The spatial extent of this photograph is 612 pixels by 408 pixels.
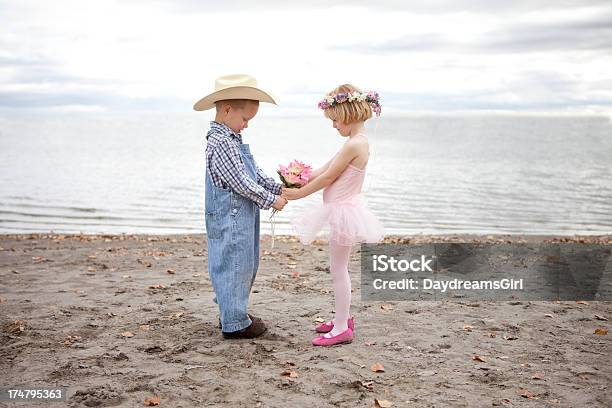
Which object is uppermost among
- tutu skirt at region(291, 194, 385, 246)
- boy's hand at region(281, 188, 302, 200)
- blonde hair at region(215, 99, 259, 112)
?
blonde hair at region(215, 99, 259, 112)

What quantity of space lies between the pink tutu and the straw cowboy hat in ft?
3.35

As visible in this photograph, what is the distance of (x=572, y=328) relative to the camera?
660cm

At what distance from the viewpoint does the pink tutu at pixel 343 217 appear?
5707mm

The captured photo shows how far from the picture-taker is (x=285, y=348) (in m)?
5.93

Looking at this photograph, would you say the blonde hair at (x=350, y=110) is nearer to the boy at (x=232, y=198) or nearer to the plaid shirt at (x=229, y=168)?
the boy at (x=232, y=198)

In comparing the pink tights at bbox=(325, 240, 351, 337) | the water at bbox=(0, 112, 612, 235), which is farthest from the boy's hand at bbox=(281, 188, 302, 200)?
the water at bbox=(0, 112, 612, 235)

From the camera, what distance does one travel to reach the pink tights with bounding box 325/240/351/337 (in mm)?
5926

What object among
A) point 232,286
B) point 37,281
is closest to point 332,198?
point 232,286

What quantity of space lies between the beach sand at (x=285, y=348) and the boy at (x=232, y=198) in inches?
17.9

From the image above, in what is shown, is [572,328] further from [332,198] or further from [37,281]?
[37,281]

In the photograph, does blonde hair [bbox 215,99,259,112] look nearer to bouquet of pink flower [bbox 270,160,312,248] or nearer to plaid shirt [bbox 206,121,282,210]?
plaid shirt [bbox 206,121,282,210]

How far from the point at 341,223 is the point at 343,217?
6 cm

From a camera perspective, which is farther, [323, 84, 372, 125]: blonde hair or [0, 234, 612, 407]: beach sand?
[323, 84, 372, 125]: blonde hair

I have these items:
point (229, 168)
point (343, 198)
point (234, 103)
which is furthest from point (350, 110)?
point (229, 168)
